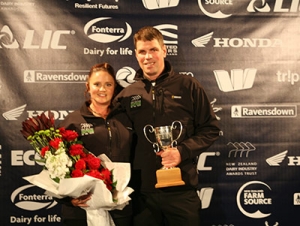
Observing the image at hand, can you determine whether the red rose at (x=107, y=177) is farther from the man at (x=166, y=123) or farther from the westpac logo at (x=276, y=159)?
the westpac logo at (x=276, y=159)

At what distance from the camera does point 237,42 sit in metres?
3.04

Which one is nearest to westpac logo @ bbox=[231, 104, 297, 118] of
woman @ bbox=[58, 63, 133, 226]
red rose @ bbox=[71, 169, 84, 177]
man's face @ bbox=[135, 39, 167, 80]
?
man's face @ bbox=[135, 39, 167, 80]

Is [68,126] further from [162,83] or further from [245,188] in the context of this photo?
[245,188]

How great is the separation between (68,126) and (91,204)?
48 cm

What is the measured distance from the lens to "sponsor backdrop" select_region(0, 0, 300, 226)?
115 inches

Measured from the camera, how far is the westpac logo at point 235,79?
119 inches

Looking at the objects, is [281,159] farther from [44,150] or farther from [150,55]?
[44,150]

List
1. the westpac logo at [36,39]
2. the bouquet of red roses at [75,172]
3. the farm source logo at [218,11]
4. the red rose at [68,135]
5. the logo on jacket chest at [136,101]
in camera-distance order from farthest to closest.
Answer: the farm source logo at [218,11] < the westpac logo at [36,39] < the logo on jacket chest at [136,101] < the red rose at [68,135] < the bouquet of red roses at [75,172]

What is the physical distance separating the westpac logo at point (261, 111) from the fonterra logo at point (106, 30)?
101 centimetres

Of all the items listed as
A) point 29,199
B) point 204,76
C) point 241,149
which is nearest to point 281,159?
point 241,149

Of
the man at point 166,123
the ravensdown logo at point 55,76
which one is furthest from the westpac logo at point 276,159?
the ravensdown logo at point 55,76

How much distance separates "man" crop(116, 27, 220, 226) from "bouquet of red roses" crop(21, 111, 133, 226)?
224 mm

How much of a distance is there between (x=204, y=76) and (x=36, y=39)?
1.29m

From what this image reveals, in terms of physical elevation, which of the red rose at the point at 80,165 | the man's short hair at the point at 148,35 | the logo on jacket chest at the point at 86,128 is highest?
the man's short hair at the point at 148,35
